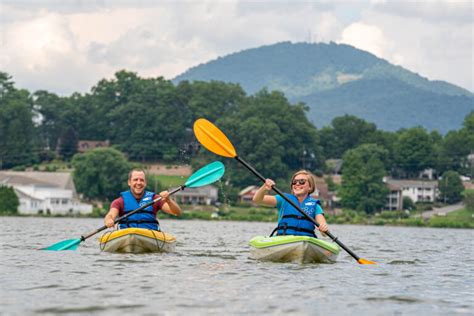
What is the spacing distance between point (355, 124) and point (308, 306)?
408 ft

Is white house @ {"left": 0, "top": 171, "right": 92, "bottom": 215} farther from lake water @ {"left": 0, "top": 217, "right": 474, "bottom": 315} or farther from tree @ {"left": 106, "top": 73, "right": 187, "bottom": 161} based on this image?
lake water @ {"left": 0, "top": 217, "right": 474, "bottom": 315}

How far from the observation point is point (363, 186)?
3895 inches

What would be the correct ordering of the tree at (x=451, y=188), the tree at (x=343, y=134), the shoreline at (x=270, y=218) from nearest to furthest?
the shoreline at (x=270, y=218) < the tree at (x=451, y=188) < the tree at (x=343, y=134)

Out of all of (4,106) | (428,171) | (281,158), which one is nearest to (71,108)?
(4,106)

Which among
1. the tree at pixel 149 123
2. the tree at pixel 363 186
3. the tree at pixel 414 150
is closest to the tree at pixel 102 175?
the tree at pixel 363 186

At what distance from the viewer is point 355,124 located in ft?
444

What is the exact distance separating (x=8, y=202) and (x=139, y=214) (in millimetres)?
55209

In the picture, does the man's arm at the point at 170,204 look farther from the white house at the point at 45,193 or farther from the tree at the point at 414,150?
the tree at the point at 414,150

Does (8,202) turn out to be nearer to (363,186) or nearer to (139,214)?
(363,186)

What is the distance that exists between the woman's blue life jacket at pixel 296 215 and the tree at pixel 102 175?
2767 inches

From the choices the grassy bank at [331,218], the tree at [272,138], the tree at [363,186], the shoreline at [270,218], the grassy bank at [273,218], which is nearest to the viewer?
the shoreline at [270,218]

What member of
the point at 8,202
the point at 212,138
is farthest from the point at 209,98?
the point at 212,138

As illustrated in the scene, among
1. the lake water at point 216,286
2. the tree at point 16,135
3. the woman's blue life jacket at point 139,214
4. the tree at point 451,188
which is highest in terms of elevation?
the tree at point 16,135

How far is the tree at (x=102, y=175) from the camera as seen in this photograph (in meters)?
88.6
